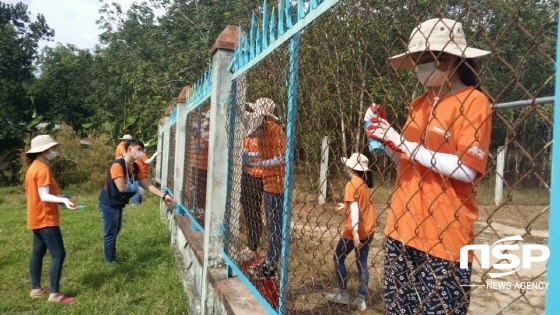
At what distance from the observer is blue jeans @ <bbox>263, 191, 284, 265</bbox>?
2.70 meters

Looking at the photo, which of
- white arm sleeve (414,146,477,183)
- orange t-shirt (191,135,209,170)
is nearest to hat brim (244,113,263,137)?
white arm sleeve (414,146,477,183)

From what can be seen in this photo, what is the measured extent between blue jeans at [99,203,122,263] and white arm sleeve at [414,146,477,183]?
16.3ft

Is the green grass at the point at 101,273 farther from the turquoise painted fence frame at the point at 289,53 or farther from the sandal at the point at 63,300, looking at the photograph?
the turquoise painted fence frame at the point at 289,53

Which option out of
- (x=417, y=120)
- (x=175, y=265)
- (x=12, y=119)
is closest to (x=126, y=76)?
(x=12, y=119)

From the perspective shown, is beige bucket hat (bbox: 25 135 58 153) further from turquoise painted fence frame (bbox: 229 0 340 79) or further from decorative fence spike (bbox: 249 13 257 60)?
decorative fence spike (bbox: 249 13 257 60)

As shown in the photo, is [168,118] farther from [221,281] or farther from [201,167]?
[221,281]

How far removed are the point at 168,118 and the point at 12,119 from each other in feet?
47.0

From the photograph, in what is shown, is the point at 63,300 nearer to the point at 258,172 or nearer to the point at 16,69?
the point at 258,172

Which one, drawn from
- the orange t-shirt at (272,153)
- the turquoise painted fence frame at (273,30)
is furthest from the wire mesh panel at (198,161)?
the turquoise painted fence frame at (273,30)

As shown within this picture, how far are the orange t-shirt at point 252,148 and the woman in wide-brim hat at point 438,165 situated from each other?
4.71ft

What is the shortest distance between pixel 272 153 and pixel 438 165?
1637mm

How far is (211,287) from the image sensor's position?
3453mm

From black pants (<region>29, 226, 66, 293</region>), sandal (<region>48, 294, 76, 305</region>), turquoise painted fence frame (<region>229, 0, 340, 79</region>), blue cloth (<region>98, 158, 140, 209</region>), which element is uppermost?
turquoise painted fence frame (<region>229, 0, 340, 79</region>)

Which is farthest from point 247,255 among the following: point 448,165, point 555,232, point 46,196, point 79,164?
point 79,164
